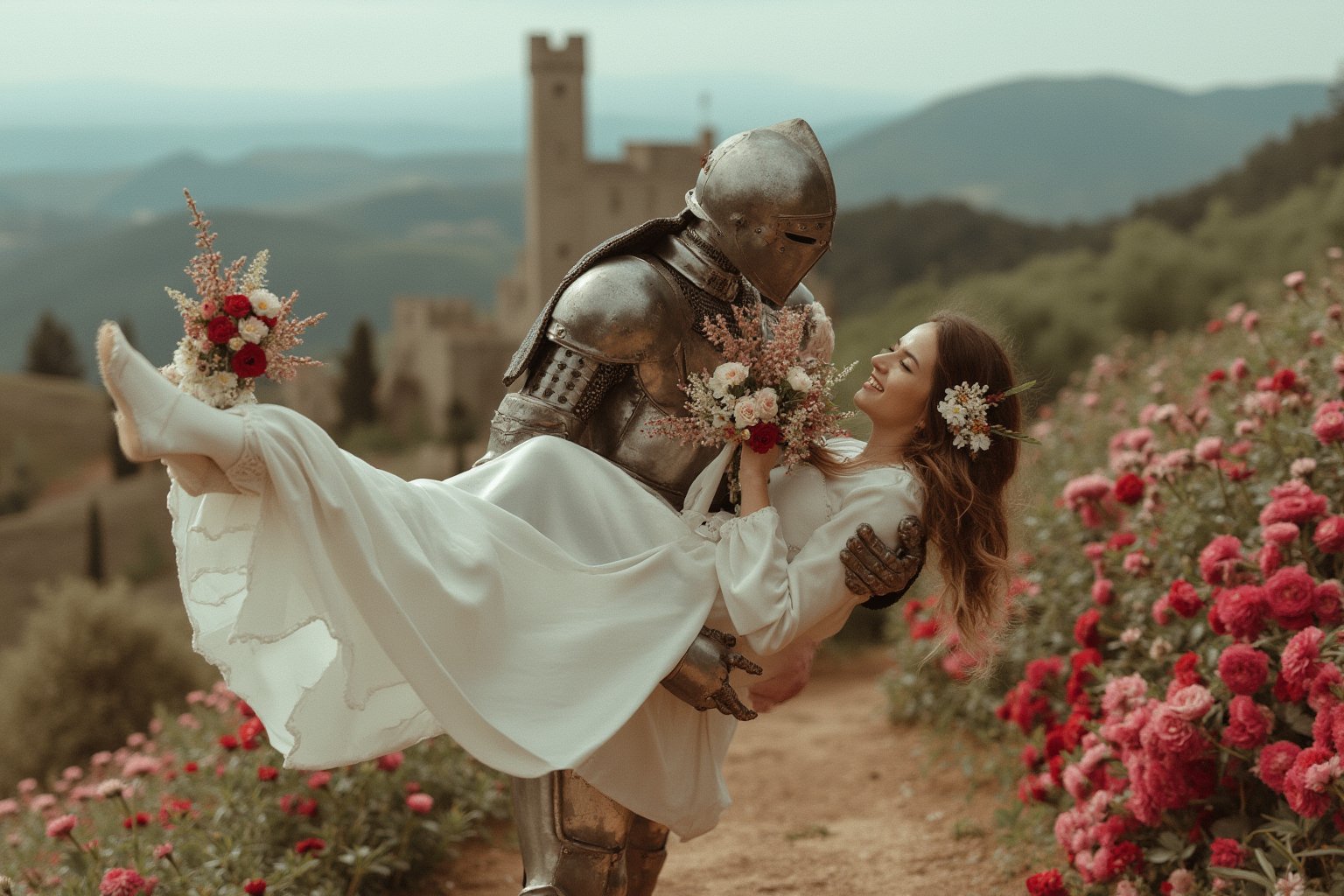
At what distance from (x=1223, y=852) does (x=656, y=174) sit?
42.3 meters

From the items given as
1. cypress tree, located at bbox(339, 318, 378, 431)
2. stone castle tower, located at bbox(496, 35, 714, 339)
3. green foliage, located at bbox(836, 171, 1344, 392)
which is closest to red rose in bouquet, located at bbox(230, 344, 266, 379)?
green foliage, located at bbox(836, 171, 1344, 392)

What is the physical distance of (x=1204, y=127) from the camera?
155m

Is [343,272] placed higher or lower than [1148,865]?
lower

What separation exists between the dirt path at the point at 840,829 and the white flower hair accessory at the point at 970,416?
7.36ft

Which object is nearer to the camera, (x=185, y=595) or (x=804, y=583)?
(x=185, y=595)

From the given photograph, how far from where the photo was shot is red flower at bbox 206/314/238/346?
2773mm

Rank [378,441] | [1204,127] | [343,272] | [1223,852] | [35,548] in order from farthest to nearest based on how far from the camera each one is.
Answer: [1204,127], [343,272], [378,441], [35,548], [1223,852]

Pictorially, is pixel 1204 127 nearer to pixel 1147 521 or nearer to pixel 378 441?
pixel 378 441

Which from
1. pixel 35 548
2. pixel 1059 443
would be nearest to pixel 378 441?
pixel 35 548

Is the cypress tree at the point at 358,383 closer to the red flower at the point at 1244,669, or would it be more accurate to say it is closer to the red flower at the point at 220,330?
the red flower at the point at 1244,669

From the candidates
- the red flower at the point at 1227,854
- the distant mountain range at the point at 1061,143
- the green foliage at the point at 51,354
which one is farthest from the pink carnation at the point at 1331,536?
the distant mountain range at the point at 1061,143

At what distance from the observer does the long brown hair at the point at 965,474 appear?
135 inches

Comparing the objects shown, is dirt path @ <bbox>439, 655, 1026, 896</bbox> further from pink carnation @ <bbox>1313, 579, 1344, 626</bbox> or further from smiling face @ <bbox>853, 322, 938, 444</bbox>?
smiling face @ <bbox>853, 322, 938, 444</bbox>

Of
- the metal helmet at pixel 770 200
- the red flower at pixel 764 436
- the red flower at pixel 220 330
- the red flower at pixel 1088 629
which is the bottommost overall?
the red flower at pixel 1088 629
